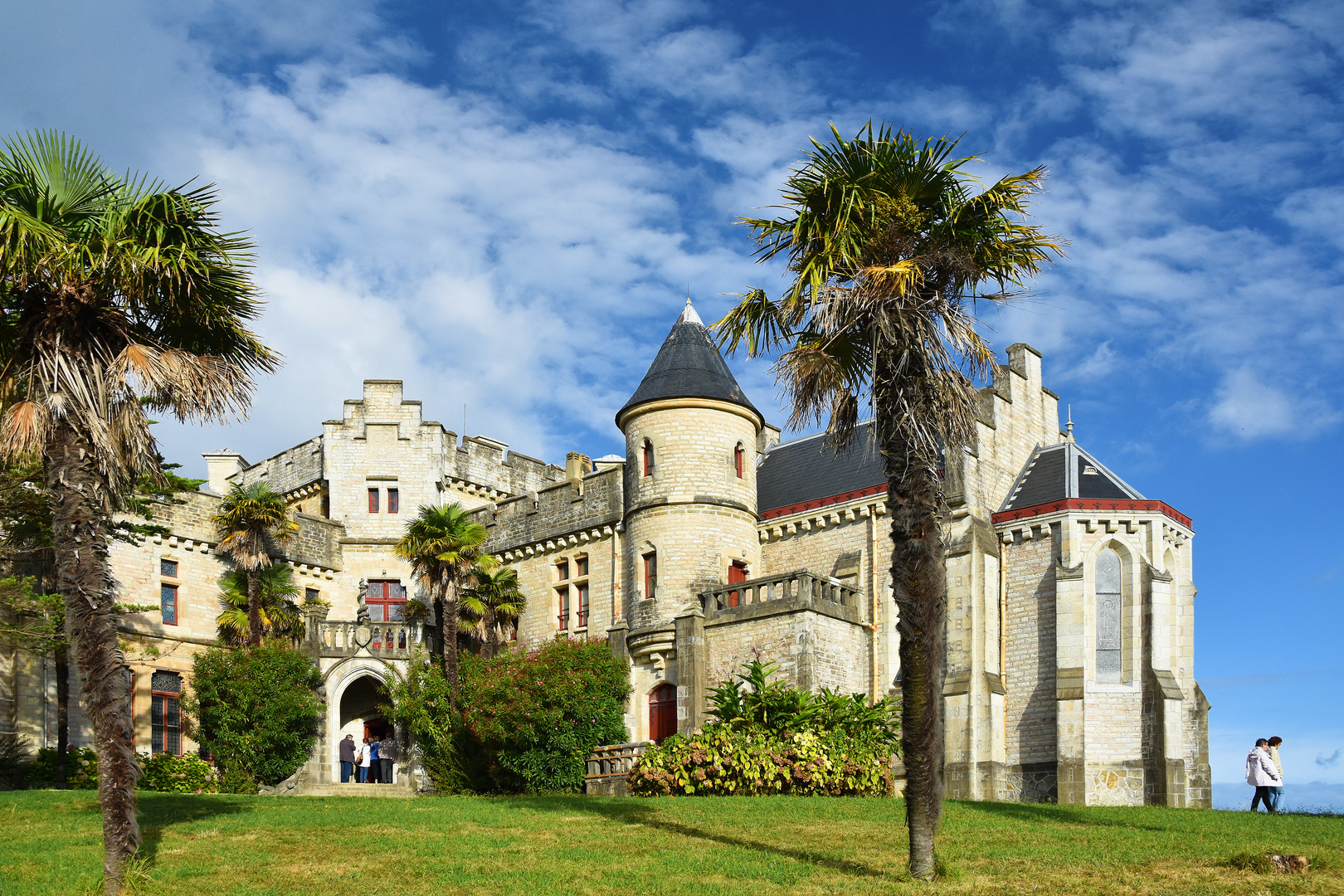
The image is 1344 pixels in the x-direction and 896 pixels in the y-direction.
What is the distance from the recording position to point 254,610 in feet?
107

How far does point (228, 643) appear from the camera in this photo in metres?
33.3

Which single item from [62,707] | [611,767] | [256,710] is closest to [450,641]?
[256,710]

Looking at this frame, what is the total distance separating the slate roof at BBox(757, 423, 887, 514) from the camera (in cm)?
3247

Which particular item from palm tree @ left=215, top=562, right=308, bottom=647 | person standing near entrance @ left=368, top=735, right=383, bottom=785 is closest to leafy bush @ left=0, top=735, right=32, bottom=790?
palm tree @ left=215, top=562, right=308, bottom=647

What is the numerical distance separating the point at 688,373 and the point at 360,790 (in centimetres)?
1209

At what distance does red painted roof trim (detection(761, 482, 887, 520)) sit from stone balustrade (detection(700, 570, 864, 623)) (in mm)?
2341

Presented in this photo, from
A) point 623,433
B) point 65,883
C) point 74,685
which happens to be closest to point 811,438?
point 623,433

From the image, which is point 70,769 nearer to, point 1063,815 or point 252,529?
point 252,529

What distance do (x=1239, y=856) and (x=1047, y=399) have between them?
21.1m

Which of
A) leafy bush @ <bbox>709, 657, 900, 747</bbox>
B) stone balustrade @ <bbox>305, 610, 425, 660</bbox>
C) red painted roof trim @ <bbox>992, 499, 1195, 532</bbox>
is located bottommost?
leafy bush @ <bbox>709, 657, 900, 747</bbox>

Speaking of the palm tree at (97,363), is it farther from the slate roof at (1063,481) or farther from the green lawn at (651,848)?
the slate roof at (1063,481)

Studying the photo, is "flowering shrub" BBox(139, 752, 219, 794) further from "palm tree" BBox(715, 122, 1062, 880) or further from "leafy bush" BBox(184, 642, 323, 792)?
"palm tree" BBox(715, 122, 1062, 880)

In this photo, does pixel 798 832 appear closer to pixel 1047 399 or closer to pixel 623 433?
pixel 623 433

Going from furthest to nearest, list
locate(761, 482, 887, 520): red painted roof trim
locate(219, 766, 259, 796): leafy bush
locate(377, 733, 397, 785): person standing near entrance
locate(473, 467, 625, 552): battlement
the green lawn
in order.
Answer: locate(473, 467, 625, 552): battlement < locate(377, 733, 397, 785): person standing near entrance < locate(761, 482, 887, 520): red painted roof trim < locate(219, 766, 259, 796): leafy bush < the green lawn
